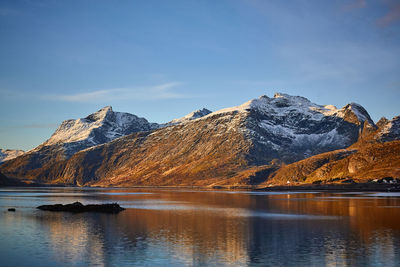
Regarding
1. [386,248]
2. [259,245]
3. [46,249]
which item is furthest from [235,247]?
[46,249]

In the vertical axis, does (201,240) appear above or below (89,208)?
below

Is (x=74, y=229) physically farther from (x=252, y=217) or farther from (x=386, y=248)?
(x=386, y=248)

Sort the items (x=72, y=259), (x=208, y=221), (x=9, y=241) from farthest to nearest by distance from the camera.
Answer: (x=208, y=221)
(x=9, y=241)
(x=72, y=259)

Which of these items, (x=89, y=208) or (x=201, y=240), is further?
(x=89, y=208)

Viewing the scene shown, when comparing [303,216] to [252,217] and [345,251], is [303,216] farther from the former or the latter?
[345,251]

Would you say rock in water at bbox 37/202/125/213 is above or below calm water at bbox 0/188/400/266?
above

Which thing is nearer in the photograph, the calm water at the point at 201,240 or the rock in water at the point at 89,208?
the calm water at the point at 201,240

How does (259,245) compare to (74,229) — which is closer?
(259,245)

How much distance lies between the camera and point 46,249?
59.2m

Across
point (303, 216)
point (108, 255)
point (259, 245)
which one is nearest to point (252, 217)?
point (303, 216)

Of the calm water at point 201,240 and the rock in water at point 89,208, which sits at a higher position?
the rock in water at point 89,208

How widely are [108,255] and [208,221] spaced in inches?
1586

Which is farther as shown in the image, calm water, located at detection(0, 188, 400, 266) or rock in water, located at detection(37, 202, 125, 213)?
rock in water, located at detection(37, 202, 125, 213)

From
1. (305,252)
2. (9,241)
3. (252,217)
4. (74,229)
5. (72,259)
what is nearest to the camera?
(72,259)
